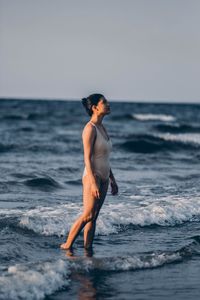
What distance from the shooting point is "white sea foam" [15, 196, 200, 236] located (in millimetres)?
8809

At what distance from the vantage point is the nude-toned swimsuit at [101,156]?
686 centimetres

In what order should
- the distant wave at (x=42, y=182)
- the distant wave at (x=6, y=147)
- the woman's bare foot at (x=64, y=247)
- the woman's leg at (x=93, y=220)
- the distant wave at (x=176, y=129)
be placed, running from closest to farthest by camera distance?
the woman's leg at (x=93, y=220) → the woman's bare foot at (x=64, y=247) → the distant wave at (x=42, y=182) → the distant wave at (x=6, y=147) → the distant wave at (x=176, y=129)

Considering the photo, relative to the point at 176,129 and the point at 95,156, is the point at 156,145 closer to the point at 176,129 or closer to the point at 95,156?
the point at 176,129

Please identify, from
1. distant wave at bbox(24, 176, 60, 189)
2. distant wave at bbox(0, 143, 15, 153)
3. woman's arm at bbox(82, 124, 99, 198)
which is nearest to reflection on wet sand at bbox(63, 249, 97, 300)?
woman's arm at bbox(82, 124, 99, 198)

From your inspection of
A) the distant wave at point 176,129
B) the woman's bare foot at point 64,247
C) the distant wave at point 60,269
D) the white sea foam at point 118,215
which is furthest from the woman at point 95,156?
the distant wave at point 176,129

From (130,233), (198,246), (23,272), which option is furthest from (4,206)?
(23,272)

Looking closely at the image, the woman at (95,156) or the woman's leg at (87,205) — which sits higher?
the woman at (95,156)

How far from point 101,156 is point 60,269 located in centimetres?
129

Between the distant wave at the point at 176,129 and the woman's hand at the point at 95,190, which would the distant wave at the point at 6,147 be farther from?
the distant wave at the point at 176,129

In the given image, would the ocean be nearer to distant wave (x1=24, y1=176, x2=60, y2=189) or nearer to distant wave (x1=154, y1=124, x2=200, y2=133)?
distant wave (x1=24, y1=176, x2=60, y2=189)

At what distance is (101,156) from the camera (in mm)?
6914

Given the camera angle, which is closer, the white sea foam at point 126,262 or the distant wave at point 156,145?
the white sea foam at point 126,262

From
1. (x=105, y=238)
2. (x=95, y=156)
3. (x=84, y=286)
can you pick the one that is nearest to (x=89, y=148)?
(x=95, y=156)

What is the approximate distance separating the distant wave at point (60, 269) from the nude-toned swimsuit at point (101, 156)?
0.91 m
